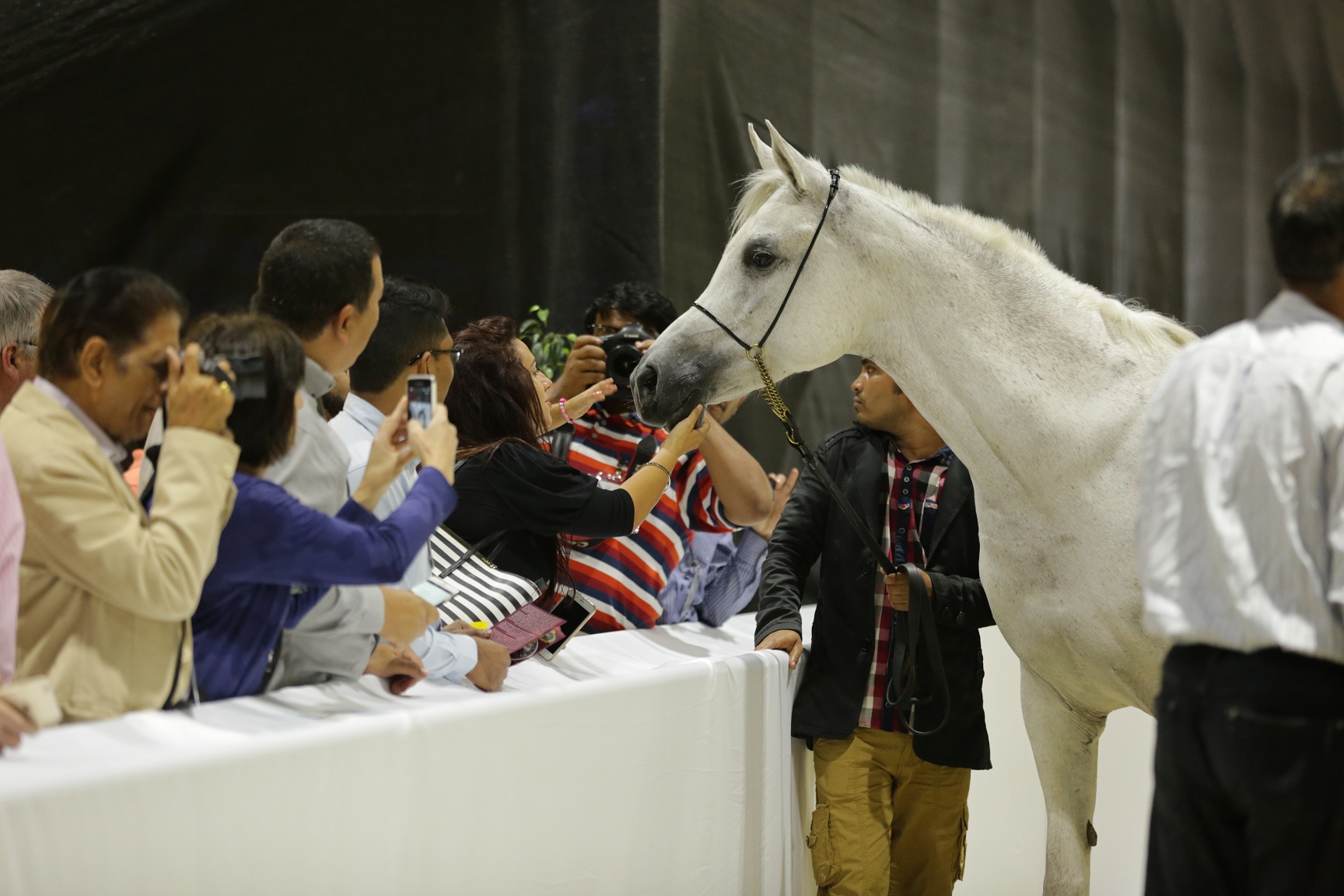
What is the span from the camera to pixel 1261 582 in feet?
4.27

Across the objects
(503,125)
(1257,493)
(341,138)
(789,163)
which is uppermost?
(503,125)

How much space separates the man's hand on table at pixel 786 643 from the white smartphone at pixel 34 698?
4.98ft

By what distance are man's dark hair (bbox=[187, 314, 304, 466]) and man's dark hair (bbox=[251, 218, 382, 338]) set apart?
0.21m

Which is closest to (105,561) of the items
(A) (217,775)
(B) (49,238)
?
(A) (217,775)

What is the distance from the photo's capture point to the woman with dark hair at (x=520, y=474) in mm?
2154

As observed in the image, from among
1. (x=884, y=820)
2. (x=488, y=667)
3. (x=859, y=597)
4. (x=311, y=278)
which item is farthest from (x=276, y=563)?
(x=884, y=820)

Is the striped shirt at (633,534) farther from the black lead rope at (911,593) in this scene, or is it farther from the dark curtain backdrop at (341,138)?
the dark curtain backdrop at (341,138)

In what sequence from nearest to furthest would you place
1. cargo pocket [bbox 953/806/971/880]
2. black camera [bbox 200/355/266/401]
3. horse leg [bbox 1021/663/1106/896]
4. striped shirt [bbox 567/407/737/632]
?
black camera [bbox 200/355/266/401]
horse leg [bbox 1021/663/1106/896]
cargo pocket [bbox 953/806/971/880]
striped shirt [bbox 567/407/737/632]

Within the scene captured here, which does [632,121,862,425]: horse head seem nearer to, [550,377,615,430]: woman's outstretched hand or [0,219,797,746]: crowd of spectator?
[0,219,797,746]: crowd of spectator

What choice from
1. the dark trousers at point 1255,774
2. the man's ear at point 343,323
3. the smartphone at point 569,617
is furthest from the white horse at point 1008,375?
the man's ear at point 343,323

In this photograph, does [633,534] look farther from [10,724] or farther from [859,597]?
[10,724]

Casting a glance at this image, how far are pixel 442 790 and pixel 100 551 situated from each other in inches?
22.5

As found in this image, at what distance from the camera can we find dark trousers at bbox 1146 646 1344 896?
4.18 ft

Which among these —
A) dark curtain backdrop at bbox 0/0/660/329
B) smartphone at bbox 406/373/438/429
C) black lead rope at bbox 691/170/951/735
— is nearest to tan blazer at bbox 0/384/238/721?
smartphone at bbox 406/373/438/429
